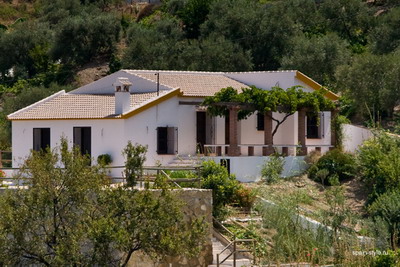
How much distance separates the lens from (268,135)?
42.9m

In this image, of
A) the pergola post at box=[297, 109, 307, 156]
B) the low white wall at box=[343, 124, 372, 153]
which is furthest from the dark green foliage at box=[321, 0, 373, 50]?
the pergola post at box=[297, 109, 307, 156]

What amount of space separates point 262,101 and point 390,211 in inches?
386

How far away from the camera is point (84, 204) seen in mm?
27172

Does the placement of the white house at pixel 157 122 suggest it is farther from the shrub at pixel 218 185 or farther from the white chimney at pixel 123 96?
the shrub at pixel 218 185

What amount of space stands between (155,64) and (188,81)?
654 inches

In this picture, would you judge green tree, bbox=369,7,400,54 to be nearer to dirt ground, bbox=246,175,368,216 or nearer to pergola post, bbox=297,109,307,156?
pergola post, bbox=297,109,307,156

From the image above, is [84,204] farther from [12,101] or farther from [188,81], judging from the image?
[12,101]

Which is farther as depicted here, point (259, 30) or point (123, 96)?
point (259, 30)

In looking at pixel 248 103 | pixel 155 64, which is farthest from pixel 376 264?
pixel 155 64

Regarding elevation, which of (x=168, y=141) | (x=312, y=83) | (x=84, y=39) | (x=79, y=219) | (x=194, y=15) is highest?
(x=194, y=15)

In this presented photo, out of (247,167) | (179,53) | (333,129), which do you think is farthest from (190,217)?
(179,53)

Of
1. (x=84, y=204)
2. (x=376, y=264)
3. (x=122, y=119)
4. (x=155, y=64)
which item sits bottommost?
(x=376, y=264)

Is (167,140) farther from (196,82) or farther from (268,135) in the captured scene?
(196,82)

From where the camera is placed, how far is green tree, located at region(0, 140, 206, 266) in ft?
86.6
